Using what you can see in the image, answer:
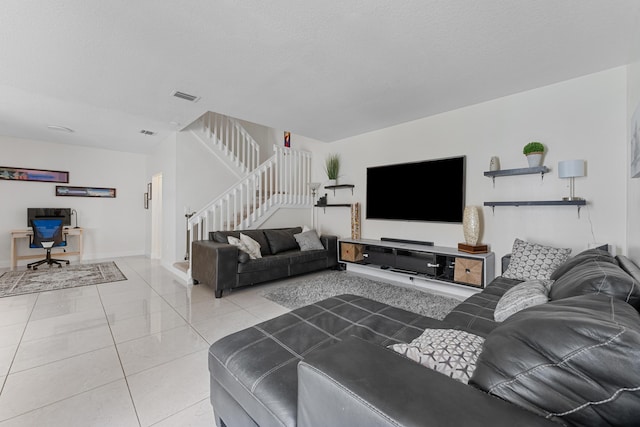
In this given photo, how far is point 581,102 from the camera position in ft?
8.96

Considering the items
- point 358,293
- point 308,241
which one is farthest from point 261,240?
point 358,293

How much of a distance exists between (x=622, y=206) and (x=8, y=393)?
4868 millimetres

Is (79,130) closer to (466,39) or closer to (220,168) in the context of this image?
(220,168)

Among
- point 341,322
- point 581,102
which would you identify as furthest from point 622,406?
point 581,102

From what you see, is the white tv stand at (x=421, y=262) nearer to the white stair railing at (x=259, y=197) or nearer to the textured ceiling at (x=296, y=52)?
the white stair railing at (x=259, y=197)

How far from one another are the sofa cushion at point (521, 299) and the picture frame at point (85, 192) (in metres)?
7.35

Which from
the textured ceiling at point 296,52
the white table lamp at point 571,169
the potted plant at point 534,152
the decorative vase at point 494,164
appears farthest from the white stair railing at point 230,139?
the white table lamp at point 571,169

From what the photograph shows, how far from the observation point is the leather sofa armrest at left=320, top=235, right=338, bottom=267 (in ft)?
15.1

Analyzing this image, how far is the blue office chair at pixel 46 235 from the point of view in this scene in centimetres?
468

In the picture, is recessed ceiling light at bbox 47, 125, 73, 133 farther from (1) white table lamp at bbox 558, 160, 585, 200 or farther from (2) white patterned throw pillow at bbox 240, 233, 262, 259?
(1) white table lamp at bbox 558, 160, 585, 200

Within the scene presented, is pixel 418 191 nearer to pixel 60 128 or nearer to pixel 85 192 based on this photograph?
pixel 60 128

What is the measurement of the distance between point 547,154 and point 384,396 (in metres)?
3.41

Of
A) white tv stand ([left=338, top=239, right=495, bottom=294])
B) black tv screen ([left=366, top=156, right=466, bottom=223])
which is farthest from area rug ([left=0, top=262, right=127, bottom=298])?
black tv screen ([left=366, top=156, right=466, bottom=223])

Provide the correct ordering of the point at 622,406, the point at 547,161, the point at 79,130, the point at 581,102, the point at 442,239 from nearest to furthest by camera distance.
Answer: the point at 622,406, the point at 581,102, the point at 547,161, the point at 442,239, the point at 79,130
